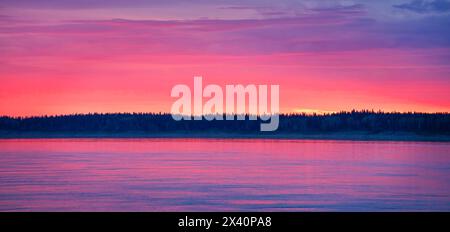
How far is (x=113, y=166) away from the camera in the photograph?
34312 mm

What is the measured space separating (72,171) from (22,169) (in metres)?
1.98

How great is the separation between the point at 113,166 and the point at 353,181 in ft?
38.8

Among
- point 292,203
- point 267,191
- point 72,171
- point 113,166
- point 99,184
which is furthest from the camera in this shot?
point 113,166

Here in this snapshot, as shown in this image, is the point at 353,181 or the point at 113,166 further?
the point at 113,166

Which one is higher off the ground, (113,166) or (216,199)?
(113,166)

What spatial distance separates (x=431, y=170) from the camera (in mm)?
32062

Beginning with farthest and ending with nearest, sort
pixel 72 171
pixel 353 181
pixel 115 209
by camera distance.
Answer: pixel 72 171, pixel 353 181, pixel 115 209

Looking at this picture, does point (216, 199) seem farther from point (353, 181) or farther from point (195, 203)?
point (353, 181)

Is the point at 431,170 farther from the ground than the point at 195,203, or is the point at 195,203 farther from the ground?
Answer: the point at 431,170
